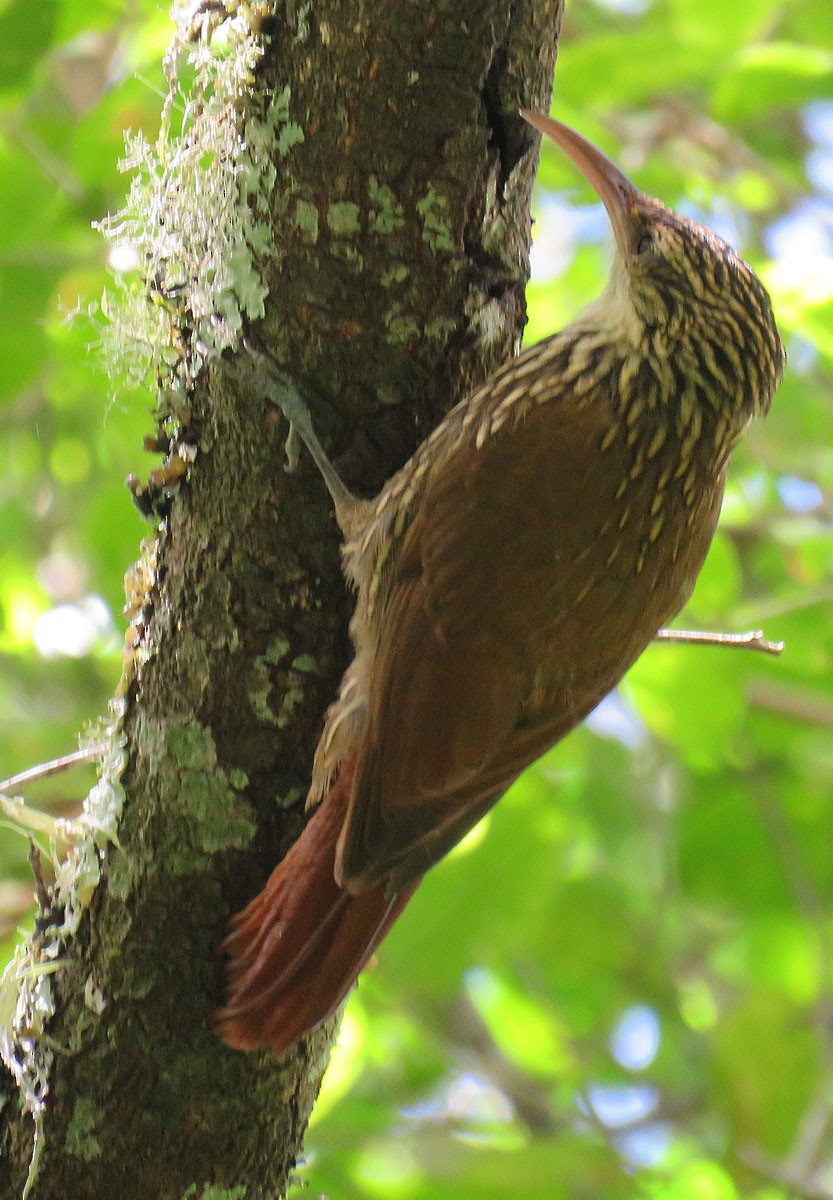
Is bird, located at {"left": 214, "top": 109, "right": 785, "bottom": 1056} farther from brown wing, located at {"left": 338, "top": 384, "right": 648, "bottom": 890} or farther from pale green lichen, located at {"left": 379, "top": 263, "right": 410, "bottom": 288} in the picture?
pale green lichen, located at {"left": 379, "top": 263, "right": 410, "bottom": 288}

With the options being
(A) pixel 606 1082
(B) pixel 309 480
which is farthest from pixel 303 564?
(A) pixel 606 1082

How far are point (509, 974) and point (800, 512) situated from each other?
1394 mm

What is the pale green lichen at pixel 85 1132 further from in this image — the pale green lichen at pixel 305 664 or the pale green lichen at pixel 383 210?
the pale green lichen at pixel 383 210

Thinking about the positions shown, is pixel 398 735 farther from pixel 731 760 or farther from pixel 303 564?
pixel 731 760

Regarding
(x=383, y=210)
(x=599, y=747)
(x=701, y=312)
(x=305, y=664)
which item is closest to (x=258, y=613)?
(x=305, y=664)

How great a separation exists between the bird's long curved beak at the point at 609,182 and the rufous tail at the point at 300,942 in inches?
35.5

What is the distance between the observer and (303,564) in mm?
1600

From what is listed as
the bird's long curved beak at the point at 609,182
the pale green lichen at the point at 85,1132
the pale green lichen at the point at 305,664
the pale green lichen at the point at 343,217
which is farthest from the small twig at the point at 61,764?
the bird's long curved beak at the point at 609,182

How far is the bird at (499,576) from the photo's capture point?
1.58 m

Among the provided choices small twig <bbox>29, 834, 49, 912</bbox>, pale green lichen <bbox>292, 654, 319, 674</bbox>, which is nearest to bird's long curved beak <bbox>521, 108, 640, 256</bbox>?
pale green lichen <bbox>292, 654, 319, 674</bbox>

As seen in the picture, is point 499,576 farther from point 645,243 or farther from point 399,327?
point 645,243

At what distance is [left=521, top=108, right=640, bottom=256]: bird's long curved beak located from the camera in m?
1.94

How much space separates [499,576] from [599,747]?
120cm

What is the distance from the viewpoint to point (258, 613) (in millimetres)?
1548
